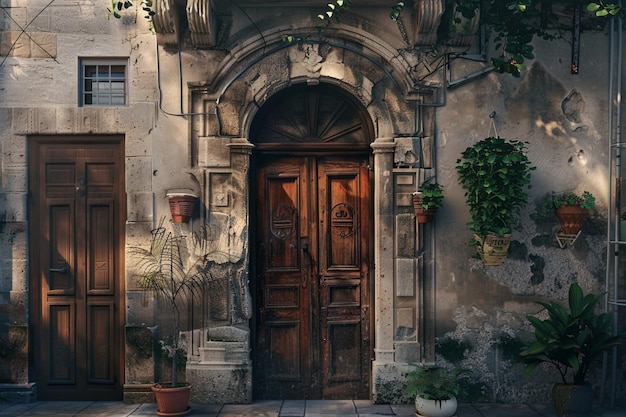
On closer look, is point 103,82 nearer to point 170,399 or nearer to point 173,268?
point 173,268

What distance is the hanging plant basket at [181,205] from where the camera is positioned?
5977 millimetres

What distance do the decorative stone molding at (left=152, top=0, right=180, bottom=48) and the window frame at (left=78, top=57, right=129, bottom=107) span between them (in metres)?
0.49

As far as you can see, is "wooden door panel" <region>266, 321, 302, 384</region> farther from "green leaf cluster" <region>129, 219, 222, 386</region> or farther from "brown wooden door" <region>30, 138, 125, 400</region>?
"brown wooden door" <region>30, 138, 125, 400</region>

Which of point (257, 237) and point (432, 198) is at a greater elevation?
point (432, 198)

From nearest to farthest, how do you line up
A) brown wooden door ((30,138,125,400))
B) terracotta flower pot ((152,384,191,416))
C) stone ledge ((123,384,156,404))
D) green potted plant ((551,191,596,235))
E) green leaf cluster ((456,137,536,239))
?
1. terracotta flower pot ((152,384,191,416))
2. green leaf cluster ((456,137,536,239))
3. green potted plant ((551,191,596,235))
4. stone ledge ((123,384,156,404))
5. brown wooden door ((30,138,125,400))

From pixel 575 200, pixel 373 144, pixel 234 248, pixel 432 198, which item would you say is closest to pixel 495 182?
pixel 432 198

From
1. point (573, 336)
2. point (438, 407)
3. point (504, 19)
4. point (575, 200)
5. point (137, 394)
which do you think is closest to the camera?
point (438, 407)

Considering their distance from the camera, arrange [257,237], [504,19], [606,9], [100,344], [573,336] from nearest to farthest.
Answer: [573,336] < [606,9] < [504,19] < [100,344] < [257,237]

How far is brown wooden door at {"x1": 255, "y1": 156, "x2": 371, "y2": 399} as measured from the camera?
20.8 ft

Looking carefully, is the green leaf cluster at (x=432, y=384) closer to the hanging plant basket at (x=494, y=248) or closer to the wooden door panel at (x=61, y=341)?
the hanging plant basket at (x=494, y=248)

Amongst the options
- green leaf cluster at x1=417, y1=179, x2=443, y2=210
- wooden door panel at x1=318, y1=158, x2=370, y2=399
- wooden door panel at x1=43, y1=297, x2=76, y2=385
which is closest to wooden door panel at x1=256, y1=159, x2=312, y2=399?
wooden door panel at x1=318, y1=158, x2=370, y2=399

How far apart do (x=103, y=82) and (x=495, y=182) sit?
4.07 metres

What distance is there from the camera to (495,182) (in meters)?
5.73

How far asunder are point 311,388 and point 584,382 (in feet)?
8.60
